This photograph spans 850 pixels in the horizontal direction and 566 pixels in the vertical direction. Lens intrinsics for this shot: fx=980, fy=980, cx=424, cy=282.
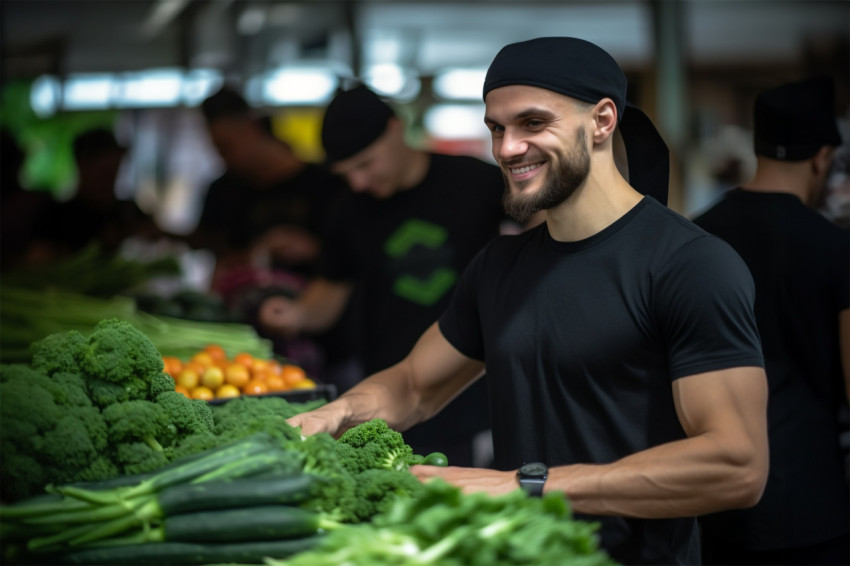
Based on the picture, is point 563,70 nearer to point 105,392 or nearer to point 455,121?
point 105,392

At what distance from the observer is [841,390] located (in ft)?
9.30

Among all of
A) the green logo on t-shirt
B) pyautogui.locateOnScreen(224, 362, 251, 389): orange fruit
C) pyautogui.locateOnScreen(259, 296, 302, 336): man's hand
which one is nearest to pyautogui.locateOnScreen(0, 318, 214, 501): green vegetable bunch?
pyautogui.locateOnScreen(224, 362, 251, 389): orange fruit

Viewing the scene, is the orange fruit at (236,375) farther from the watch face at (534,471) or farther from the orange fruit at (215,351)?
the watch face at (534,471)

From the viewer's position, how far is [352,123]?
144 inches

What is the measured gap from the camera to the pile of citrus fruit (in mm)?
2814

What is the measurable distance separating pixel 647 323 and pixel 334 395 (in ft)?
4.38

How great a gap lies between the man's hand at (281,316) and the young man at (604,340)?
205cm

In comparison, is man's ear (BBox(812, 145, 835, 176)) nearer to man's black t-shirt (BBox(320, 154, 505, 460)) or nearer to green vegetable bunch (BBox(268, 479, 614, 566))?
man's black t-shirt (BBox(320, 154, 505, 460))

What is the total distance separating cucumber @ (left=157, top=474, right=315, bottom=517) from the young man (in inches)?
12.5

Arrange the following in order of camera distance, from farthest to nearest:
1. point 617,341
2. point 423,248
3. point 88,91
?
1. point 88,91
2. point 423,248
3. point 617,341

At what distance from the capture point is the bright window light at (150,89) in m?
8.04

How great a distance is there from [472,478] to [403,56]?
6.20 m

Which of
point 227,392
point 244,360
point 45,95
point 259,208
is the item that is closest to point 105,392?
point 227,392

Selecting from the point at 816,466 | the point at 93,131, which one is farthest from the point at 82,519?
the point at 93,131
